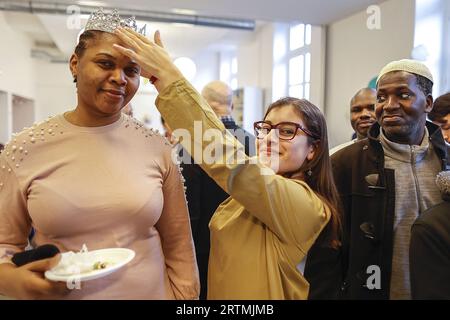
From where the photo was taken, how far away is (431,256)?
1118 mm

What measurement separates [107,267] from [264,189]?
41cm

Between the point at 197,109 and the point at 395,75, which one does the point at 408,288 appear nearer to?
the point at 395,75

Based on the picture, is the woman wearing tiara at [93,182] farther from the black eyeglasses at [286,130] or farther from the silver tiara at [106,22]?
the black eyeglasses at [286,130]

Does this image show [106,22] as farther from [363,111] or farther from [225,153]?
[363,111]

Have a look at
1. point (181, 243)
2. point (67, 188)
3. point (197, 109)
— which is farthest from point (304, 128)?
point (67, 188)

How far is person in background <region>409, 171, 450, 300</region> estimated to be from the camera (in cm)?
110

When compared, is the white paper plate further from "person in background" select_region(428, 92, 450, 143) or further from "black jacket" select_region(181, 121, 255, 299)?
"person in background" select_region(428, 92, 450, 143)

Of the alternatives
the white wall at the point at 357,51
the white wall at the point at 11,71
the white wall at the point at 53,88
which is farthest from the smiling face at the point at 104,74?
the white wall at the point at 53,88

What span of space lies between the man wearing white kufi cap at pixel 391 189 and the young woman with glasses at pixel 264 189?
37cm

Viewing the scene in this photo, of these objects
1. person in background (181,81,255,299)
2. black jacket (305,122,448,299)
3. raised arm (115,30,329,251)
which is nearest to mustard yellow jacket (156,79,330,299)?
raised arm (115,30,329,251)

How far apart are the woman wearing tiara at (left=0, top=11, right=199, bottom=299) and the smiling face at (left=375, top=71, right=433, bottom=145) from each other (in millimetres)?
893

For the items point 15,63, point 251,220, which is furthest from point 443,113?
point 15,63

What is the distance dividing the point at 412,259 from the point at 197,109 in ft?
2.49

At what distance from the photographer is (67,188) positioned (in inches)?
37.7
